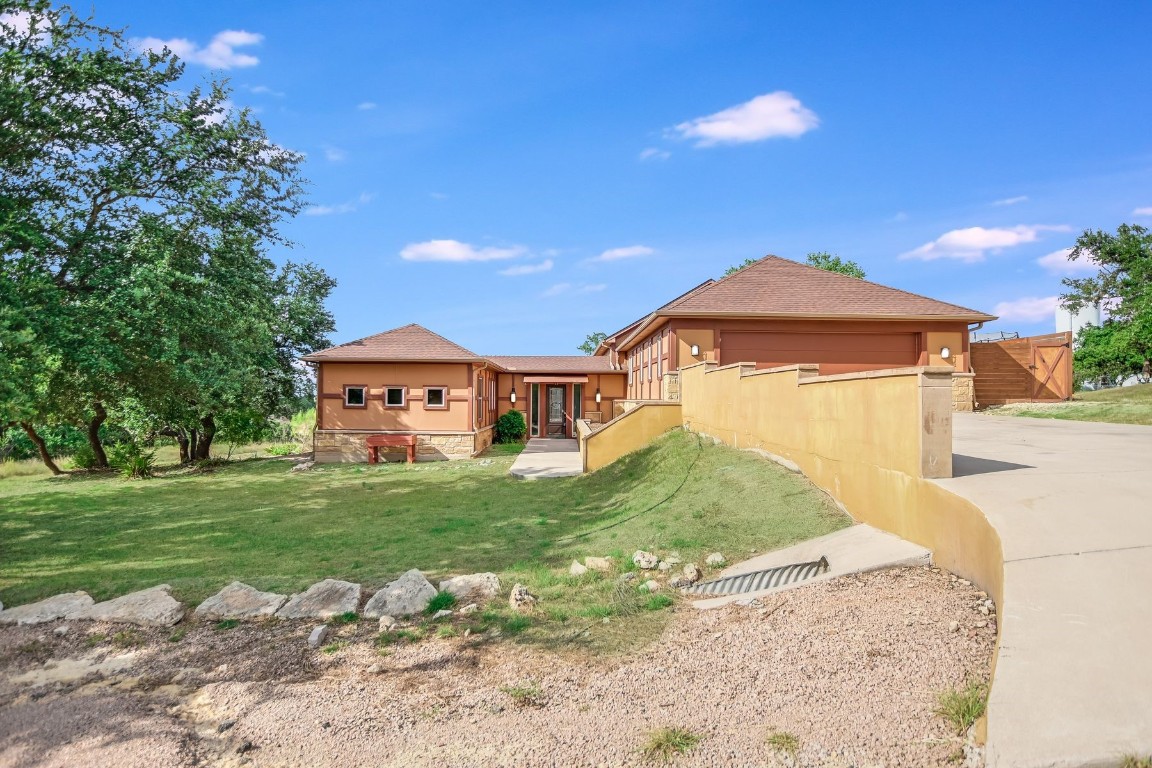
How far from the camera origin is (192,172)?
12227 mm

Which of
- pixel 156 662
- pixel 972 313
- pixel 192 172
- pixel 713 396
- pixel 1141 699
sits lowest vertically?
pixel 156 662

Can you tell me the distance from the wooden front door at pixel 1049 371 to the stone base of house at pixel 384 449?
16.8 m

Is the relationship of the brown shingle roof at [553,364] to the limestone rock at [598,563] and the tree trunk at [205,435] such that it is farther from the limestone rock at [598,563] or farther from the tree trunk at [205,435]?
the limestone rock at [598,563]

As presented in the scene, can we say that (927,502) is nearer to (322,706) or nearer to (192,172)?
(322,706)

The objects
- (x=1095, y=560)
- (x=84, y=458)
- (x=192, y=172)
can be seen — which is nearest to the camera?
(x=1095, y=560)

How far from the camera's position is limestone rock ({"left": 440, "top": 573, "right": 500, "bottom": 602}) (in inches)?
244

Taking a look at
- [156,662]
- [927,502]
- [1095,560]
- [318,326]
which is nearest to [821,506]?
[927,502]

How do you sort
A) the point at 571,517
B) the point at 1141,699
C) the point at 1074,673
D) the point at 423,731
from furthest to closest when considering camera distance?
1. the point at 571,517
2. the point at 423,731
3. the point at 1074,673
4. the point at 1141,699

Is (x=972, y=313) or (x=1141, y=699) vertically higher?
(x=972, y=313)

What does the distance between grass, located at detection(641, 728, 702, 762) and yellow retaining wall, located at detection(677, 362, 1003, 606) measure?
6.93ft

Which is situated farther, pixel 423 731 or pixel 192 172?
pixel 192 172

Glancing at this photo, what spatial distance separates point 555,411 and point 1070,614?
24.4 meters

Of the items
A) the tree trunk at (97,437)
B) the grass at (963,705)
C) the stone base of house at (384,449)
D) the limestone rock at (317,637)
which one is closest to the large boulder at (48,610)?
the limestone rock at (317,637)

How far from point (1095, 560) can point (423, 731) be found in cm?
400
